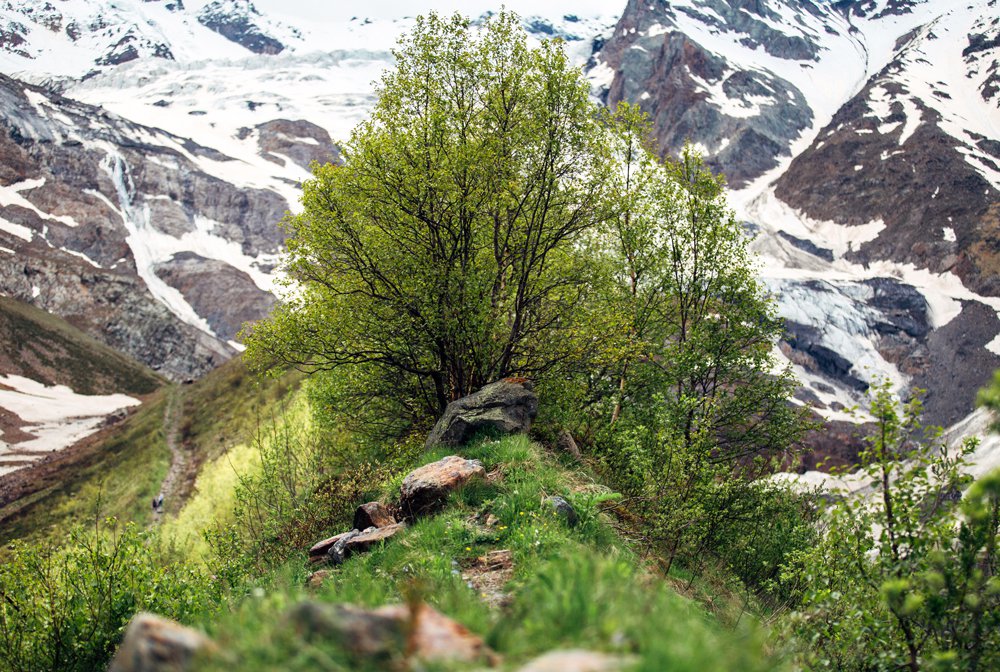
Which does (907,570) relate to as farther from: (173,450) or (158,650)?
(173,450)

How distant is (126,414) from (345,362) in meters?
180

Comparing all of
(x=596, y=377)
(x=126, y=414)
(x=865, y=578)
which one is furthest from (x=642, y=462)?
(x=126, y=414)

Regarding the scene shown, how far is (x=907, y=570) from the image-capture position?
7.57m

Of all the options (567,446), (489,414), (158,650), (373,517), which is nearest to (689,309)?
(567,446)

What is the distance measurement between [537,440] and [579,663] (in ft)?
45.7

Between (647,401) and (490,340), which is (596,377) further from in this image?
(490,340)

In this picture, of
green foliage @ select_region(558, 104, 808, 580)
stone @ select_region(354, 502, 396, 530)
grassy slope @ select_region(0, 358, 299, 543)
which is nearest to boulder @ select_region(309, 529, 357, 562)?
stone @ select_region(354, 502, 396, 530)

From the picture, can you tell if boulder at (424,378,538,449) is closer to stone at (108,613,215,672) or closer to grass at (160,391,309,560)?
stone at (108,613,215,672)

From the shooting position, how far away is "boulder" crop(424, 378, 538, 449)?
16.0 m

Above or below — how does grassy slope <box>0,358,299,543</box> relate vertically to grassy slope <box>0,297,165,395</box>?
above

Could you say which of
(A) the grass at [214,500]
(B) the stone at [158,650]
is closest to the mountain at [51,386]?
(A) the grass at [214,500]

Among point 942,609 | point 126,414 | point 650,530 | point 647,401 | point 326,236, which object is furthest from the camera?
point 126,414

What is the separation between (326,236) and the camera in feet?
62.6

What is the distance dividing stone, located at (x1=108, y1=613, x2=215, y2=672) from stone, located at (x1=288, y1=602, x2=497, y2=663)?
1.78 ft
